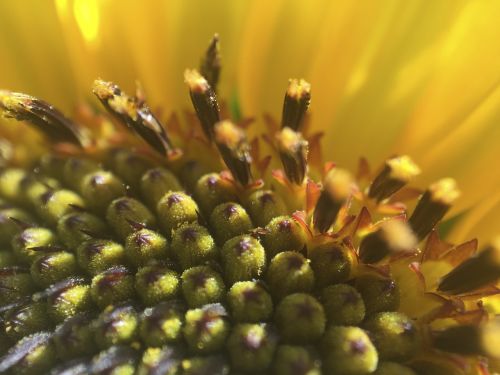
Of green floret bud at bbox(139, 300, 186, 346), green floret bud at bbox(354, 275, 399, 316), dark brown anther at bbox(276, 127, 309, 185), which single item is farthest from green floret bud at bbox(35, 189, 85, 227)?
green floret bud at bbox(354, 275, 399, 316)

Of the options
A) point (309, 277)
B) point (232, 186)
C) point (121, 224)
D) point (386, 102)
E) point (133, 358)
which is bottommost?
point (133, 358)

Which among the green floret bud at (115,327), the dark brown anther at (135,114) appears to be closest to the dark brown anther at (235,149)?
the dark brown anther at (135,114)

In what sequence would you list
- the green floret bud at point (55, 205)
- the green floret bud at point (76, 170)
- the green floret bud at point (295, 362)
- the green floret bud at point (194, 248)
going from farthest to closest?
1. the green floret bud at point (76, 170)
2. the green floret bud at point (55, 205)
3. the green floret bud at point (194, 248)
4. the green floret bud at point (295, 362)

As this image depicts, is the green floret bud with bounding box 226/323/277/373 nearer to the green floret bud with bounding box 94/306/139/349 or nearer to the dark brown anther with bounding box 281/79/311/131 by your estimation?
the green floret bud with bounding box 94/306/139/349

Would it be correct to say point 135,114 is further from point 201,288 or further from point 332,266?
point 332,266

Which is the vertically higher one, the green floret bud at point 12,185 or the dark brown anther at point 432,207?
the green floret bud at point 12,185

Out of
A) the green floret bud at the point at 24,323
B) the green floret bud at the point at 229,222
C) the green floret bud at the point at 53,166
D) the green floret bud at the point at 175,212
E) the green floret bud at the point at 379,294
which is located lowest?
the green floret bud at the point at 24,323

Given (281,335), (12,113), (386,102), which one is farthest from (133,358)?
(386,102)

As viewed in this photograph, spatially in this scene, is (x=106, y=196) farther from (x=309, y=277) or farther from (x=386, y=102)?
(x=386, y=102)

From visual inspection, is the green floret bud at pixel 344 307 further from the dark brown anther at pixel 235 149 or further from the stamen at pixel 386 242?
the dark brown anther at pixel 235 149
